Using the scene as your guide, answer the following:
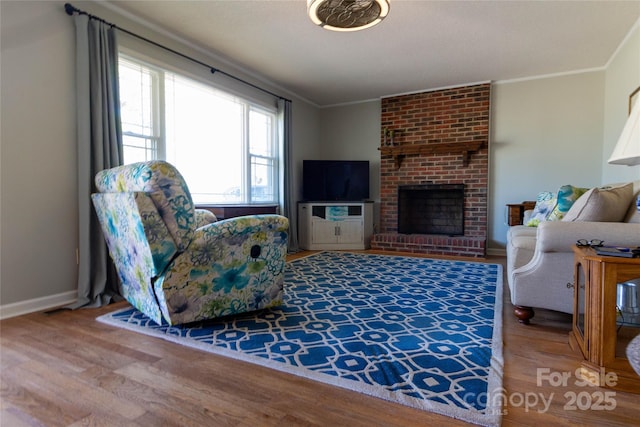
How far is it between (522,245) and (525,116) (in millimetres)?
3281

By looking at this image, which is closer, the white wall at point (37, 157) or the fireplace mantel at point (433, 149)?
the white wall at point (37, 157)

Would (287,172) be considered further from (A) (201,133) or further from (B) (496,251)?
(B) (496,251)

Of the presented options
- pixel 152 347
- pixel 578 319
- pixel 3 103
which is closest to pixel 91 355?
pixel 152 347

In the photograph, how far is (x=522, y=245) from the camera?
2174 millimetres

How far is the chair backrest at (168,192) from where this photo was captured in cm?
176

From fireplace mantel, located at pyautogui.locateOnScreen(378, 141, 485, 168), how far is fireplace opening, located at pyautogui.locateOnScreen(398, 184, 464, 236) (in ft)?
1.46

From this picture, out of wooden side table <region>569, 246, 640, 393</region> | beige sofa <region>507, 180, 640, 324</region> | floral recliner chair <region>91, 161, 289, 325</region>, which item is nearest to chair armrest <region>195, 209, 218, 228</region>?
floral recliner chair <region>91, 161, 289, 325</region>

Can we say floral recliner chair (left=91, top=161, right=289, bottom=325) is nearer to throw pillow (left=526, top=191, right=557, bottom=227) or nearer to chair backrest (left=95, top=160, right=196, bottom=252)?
chair backrest (left=95, top=160, right=196, bottom=252)

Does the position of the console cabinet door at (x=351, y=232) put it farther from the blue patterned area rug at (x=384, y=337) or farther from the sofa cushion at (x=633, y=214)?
the sofa cushion at (x=633, y=214)

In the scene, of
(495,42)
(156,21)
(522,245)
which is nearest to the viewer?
(522,245)

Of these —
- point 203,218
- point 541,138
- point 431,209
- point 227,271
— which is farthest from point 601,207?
point 431,209

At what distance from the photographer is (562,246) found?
6.05 ft

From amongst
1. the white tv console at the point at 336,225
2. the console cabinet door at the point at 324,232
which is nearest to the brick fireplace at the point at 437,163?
the white tv console at the point at 336,225

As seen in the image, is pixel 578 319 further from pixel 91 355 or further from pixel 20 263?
pixel 20 263
